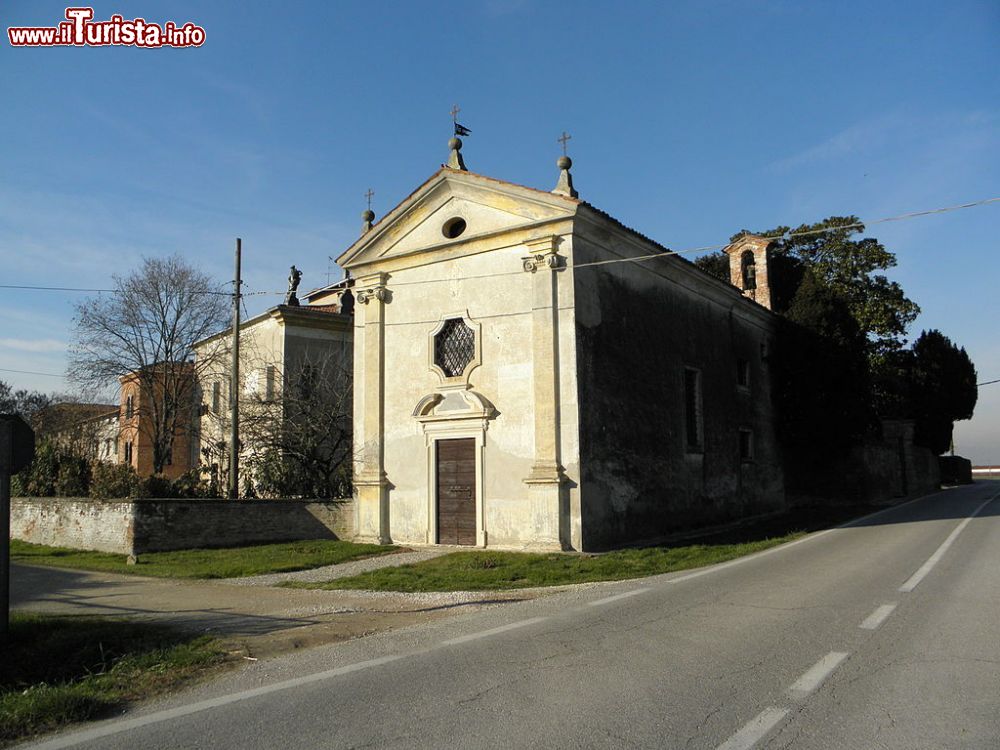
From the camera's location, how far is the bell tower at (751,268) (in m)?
28.0

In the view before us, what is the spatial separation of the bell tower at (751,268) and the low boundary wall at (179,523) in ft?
57.9

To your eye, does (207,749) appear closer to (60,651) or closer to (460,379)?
(60,651)

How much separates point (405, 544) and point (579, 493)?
4.52 meters

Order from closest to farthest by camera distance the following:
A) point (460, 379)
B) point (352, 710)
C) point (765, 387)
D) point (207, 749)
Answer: point (207, 749) < point (352, 710) < point (460, 379) < point (765, 387)

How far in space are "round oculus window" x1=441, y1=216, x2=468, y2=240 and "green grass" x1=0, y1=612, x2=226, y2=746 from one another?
11.2 m

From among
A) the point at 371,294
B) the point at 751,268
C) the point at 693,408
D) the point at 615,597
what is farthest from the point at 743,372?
the point at 615,597

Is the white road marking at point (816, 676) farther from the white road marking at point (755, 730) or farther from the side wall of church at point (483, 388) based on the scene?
the side wall of church at point (483, 388)

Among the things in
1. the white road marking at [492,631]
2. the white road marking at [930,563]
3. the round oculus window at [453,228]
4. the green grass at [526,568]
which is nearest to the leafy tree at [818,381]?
the white road marking at [930,563]

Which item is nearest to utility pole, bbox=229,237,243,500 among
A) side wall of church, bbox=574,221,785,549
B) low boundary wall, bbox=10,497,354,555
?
low boundary wall, bbox=10,497,354,555

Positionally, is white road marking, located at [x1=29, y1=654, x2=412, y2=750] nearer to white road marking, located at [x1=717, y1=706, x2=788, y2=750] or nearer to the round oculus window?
white road marking, located at [x1=717, y1=706, x2=788, y2=750]

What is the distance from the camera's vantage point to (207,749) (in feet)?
13.7

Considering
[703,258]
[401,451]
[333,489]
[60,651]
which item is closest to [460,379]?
[401,451]

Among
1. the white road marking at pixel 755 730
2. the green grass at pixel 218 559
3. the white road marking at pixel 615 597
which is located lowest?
the green grass at pixel 218 559

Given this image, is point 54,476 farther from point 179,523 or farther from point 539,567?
point 539,567
